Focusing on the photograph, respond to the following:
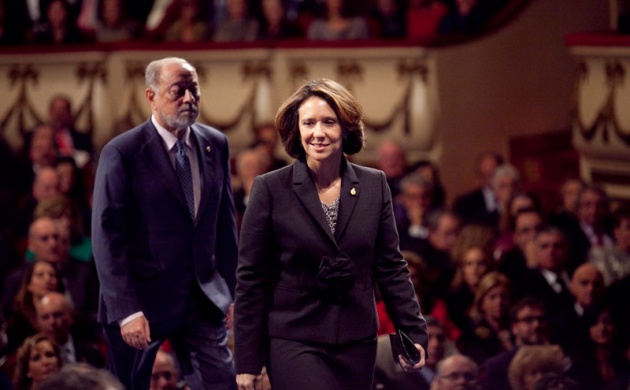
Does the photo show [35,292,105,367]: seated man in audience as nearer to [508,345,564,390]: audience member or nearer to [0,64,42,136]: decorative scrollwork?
[508,345,564,390]: audience member

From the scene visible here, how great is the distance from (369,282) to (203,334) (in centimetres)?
89

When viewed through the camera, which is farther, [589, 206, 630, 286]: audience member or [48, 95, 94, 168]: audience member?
[48, 95, 94, 168]: audience member

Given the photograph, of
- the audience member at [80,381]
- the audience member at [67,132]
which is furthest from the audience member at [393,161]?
the audience member at [80,381]

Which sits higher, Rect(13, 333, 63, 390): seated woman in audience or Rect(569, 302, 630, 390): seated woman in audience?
Rect(13, 333, 63, 390): seated woman in audience

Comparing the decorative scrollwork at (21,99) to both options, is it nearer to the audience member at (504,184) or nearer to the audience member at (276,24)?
the audience member at (276,24)

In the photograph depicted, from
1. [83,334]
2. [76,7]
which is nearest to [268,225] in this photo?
[83,334]

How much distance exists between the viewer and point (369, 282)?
412cm

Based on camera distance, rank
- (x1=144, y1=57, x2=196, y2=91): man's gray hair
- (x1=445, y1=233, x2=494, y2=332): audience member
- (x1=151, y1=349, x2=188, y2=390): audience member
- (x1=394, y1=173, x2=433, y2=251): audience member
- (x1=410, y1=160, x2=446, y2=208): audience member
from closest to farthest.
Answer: (x1=144, y1=57, x2=196, y2=91): man's gray hair, (x1=151, y1=349, x2=188, y2=390): audience member, (x1=445, y1=233, x2=494, y2=332): audience member, (x1=394, y1=173, x2=433, y2=251): audience member, (x1=410, y1=160, x2=446, y2=208): audience member

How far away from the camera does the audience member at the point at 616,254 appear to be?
759 centimetres

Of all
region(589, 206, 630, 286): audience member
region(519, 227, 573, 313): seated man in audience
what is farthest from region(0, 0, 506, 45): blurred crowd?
region(519, 227, 573, 313): seated man in audience

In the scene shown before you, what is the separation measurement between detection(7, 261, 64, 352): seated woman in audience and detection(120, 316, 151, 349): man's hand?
2259mm

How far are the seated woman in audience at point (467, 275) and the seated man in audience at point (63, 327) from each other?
1.95 m

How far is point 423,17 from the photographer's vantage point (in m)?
9.95

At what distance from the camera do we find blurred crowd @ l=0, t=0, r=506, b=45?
388 inches
